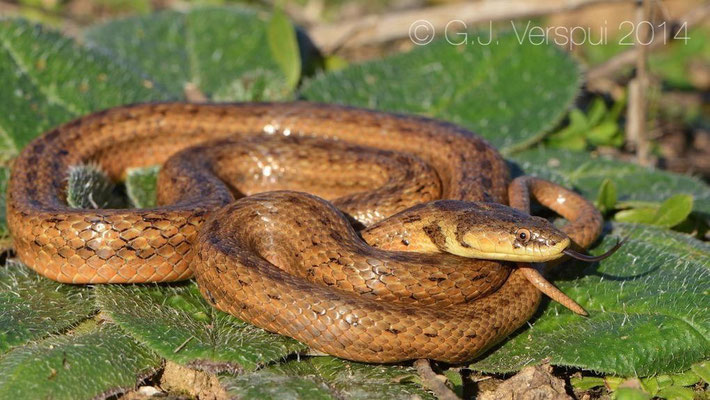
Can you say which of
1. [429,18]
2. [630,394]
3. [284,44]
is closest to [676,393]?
[630,394]

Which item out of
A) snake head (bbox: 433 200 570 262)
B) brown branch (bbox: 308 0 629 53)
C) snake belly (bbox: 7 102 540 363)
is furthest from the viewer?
brown branch (bbox: 308 0 629 53)

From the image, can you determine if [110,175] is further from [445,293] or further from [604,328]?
[604,328]

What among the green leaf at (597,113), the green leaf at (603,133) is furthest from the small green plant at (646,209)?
the green leaf at (597,113)

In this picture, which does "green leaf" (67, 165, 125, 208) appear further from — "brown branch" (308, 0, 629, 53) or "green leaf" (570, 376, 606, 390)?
"brown branch" (308, 0, 629, 53)

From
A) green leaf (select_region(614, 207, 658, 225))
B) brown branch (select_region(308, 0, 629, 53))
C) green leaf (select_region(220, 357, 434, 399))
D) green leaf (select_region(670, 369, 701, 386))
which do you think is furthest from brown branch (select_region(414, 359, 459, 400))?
brown branch (select_region(308, 0, 629, 53))

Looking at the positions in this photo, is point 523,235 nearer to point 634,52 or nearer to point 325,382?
point 325,382

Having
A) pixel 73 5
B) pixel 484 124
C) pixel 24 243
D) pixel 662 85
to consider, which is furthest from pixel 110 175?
pixel 662 85
